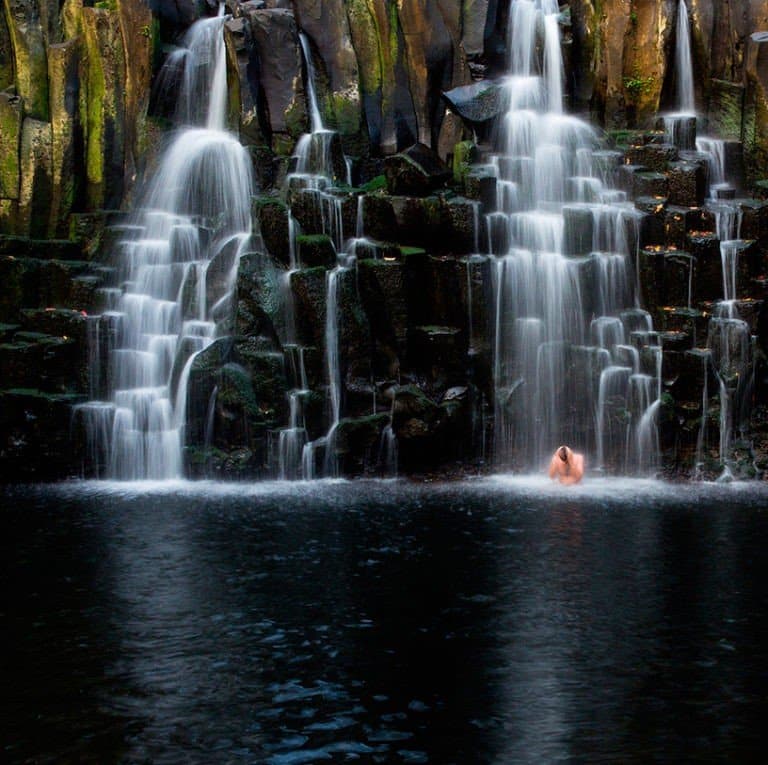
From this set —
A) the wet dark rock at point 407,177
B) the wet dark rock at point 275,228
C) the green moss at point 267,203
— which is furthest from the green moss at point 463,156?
the wet dark rock at point 275,228

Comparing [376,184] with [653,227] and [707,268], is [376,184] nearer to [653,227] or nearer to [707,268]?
[653,227]

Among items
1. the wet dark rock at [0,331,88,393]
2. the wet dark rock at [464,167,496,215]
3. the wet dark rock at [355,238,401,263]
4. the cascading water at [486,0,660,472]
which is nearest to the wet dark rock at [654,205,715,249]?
the cascading water at [486,0,660,472]

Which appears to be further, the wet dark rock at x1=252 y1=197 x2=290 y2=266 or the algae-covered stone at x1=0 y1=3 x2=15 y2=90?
the algae-covered stone at x1=0 y1=3 x2=15 y2=90

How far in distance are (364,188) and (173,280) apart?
20.8 feet

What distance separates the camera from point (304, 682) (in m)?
11.0

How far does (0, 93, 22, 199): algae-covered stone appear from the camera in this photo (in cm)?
3005

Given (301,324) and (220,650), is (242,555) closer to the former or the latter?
(220,650)

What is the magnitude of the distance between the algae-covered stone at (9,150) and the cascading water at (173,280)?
3.90m

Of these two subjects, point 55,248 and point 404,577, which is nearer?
point 404,577

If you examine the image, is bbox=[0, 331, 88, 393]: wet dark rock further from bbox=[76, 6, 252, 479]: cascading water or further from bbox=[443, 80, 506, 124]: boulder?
bbox=[443, 80, 506, 124]: boulder

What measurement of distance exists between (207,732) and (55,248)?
21.9 m

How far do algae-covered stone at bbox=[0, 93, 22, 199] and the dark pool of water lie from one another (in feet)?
44.1

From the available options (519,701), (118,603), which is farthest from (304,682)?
(118,603)

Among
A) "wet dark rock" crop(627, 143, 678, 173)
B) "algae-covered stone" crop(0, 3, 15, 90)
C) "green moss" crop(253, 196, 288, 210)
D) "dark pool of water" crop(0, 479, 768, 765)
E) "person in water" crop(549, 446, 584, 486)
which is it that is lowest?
"dark pool of water" crop(0, 479, 768, 765)
